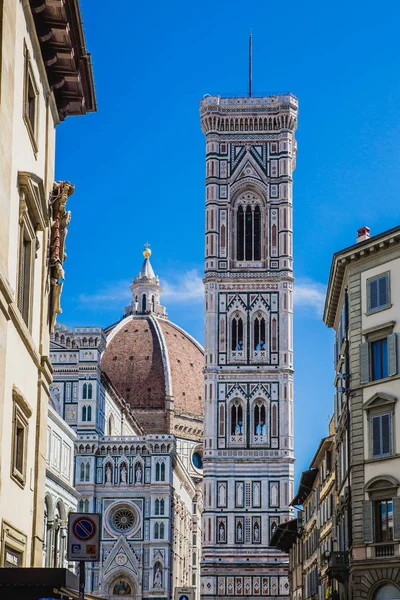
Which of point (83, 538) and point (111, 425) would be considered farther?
point (111, 425)

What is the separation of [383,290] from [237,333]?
5363 centimetres

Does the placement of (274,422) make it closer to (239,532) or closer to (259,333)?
(259,333)

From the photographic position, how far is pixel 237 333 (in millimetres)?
83438

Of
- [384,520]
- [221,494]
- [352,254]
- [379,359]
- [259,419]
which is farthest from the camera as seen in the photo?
[259,419]

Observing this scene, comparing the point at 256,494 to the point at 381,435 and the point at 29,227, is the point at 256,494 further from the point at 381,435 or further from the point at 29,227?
the point at 29,227

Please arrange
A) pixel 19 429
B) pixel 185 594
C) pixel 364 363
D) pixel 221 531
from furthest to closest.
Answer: pixel 221 531 → pixel 364 363 → pixel 185 594 → pixel 19 429

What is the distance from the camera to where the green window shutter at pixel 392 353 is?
28.6 meters

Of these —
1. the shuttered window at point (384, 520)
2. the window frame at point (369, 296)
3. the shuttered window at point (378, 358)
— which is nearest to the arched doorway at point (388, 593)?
the shuttered window at point (384, 520)

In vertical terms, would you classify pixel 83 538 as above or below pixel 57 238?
below

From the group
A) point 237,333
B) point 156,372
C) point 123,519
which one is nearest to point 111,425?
point 123,519

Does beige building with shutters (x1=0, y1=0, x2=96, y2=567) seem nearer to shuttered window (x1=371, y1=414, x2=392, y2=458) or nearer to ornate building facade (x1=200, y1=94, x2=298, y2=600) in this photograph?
shuttered window (x1=371, y1=414, x2=392, y2=458)

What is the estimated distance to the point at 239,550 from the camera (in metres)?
79.8

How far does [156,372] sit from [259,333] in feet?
186

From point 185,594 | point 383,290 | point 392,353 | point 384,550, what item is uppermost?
point 383,290
